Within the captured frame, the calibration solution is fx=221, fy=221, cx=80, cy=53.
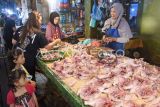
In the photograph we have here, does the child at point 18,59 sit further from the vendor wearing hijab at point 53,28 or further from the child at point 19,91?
the vendor wearing hijab at point 53,28

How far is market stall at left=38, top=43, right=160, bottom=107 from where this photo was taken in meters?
2.92

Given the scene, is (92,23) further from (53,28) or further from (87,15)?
(53,28)

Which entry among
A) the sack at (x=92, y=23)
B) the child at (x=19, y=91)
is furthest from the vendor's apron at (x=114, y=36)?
the sack at (x=92, y=23)

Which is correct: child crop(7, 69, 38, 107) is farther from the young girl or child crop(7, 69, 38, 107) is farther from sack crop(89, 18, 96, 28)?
sack crop(89, 18, 96, 28)

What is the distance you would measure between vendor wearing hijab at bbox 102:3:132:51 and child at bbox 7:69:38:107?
2.62m

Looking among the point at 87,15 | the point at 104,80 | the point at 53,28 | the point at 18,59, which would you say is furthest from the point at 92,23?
the point at 104,80

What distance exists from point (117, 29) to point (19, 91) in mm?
3218

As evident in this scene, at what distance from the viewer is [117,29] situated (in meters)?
5.84

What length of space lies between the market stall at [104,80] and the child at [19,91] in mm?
532

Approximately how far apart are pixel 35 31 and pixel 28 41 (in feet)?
1.01

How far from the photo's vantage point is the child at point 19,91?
3533 millimetres

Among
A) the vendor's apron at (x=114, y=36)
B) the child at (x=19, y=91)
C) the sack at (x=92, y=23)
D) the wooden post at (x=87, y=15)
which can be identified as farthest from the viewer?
the wooden post at (x=87, y=15)

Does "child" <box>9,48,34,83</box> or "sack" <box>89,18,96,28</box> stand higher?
"sack" <box>89,18,96,28</box>

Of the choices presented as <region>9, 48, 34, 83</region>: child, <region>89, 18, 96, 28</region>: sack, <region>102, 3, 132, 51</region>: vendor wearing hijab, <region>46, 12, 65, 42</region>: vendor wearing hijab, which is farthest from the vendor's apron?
<region>89, 18, 96, 28</region>: sack
